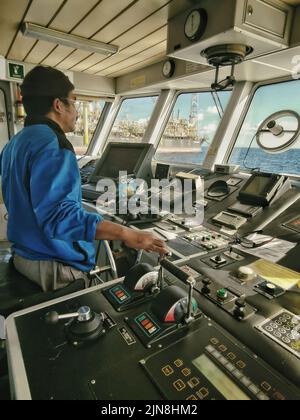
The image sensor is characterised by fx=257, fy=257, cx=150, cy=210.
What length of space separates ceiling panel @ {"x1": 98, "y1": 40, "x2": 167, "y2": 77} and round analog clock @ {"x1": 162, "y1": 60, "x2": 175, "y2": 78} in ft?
0.37

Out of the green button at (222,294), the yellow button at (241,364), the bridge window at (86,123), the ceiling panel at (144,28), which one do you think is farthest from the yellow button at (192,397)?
the bridge window at (86,123)

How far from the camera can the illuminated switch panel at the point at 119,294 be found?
877 mm

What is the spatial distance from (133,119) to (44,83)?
3.39 meters

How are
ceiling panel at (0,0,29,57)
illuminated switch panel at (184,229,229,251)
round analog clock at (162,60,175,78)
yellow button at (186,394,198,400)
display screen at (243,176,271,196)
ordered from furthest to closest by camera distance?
round analog clock at (162,60,175,78) < ceiling panel at (0,0,29,57) < display screen at (243,176,271,196) < illuminated switch panel at (184,229,229,251) < yellow button at (186,394,198,400)

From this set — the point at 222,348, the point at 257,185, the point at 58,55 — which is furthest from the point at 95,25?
the point at 222,348

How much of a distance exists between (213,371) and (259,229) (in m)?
1.08

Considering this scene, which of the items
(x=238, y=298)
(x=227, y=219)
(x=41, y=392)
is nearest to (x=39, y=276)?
(x=41, y=392)

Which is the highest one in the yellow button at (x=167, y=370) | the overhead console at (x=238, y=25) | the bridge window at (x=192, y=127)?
the overhead console at (x=238, y=25)

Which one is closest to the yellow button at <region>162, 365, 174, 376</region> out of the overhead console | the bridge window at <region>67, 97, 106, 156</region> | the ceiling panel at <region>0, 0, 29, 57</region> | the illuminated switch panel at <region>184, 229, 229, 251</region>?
the illuminated switch panel at <region>184, 229, 229, 251</region>

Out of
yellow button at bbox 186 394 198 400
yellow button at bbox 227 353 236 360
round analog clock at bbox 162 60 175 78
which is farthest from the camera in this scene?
round analog clock at bbox 162 60 175 78

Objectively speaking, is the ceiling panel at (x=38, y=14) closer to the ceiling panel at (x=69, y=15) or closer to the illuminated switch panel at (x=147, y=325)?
the ceiling panel at (x=69, y=15)

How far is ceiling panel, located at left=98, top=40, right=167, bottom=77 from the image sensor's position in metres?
2.59

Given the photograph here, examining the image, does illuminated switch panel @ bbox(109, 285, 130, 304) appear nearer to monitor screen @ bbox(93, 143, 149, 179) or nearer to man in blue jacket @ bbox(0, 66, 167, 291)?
man in blue jacket @ bbox(0, 66, 167, 291)

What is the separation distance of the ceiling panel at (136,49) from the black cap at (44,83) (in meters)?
1.35
